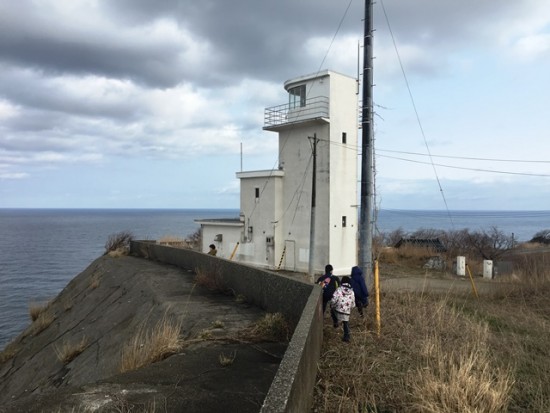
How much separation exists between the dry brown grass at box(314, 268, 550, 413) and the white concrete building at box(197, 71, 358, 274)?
15970 mm

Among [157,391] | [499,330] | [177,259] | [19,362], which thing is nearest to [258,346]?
[157,391]

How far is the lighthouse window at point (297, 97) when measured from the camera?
89.7 ft

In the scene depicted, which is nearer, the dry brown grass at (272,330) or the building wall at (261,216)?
the dry brown grass at (272,330)

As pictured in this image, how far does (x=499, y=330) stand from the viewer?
31.5 feet

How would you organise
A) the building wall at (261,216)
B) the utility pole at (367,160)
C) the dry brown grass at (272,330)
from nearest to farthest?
1. the dry brown grass at (272,330)
2. the utility pole at (367,160)
3. the building wall at (261,216)

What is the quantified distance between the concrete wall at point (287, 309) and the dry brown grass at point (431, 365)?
424 millimetres

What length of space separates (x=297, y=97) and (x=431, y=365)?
928 inches

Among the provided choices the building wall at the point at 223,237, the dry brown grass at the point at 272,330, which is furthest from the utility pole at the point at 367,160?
the building wall at the point at 223,237

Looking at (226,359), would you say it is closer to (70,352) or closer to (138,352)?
(138,352)

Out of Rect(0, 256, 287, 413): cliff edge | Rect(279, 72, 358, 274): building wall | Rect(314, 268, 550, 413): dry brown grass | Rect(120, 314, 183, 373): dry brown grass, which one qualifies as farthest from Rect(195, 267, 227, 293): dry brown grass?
Rect(279, 72, 358, 274): building wall

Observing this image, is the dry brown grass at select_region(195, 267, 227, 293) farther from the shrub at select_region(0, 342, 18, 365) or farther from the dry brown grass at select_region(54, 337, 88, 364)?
the shrub at select_region(0, 342, 18, 365)

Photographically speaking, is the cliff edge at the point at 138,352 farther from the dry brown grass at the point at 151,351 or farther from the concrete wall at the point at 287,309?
the concrete wall at the point at 287,309

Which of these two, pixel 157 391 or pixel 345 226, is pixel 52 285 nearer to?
pixel 345 226

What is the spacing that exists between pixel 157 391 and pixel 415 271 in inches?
1029
